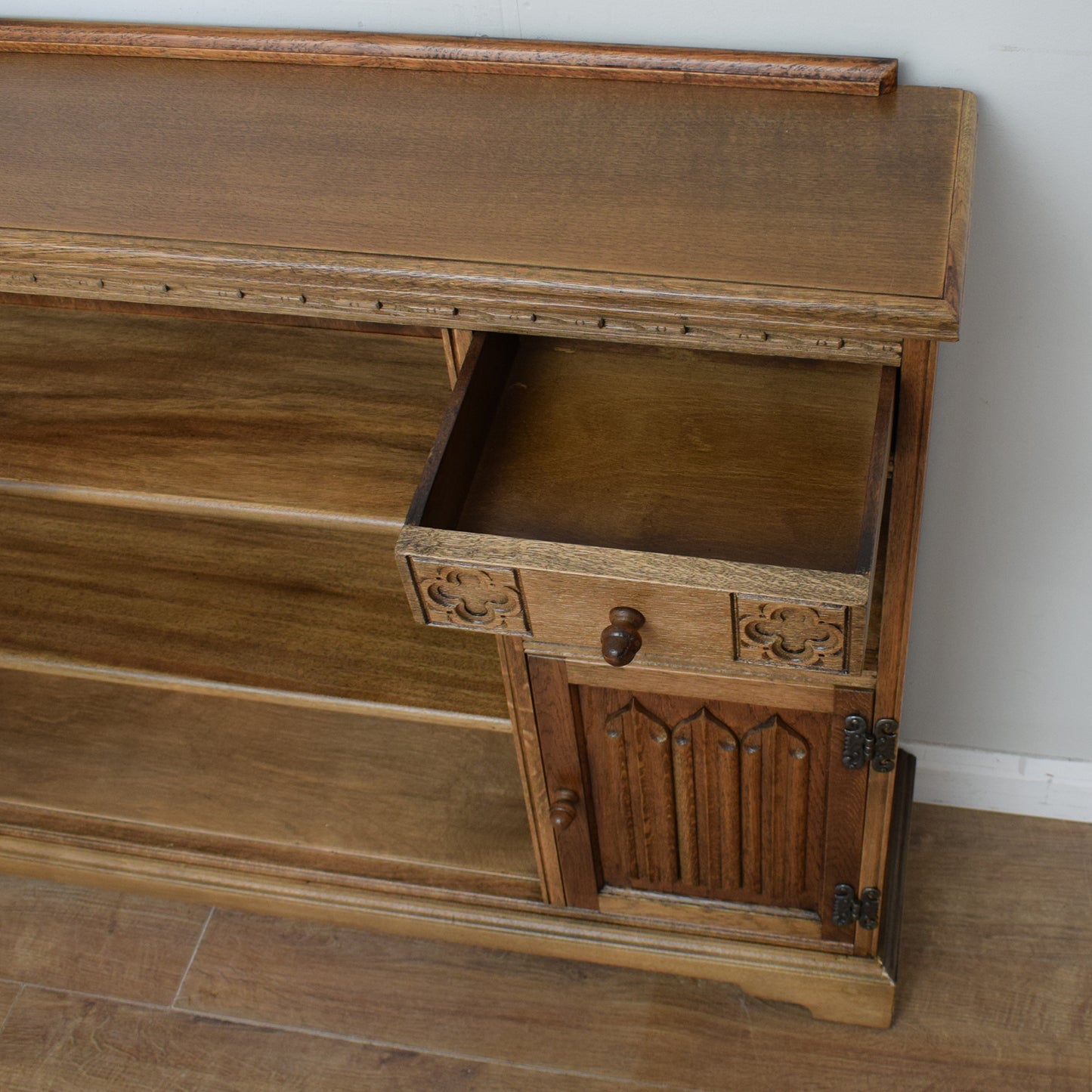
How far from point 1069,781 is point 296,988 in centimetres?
89

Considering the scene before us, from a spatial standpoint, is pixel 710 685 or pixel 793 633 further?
pixel 710 685

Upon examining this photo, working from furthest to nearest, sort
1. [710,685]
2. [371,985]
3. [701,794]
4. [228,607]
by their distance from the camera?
[371,985] → [228,607] → [701,794] → [710,685]

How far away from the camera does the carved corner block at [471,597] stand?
827 mm

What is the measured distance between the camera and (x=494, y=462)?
902 mm

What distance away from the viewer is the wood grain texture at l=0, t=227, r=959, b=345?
2.42 ft

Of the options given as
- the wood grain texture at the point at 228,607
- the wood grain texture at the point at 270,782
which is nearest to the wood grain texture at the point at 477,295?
the wood grain texture at the point at 228,607

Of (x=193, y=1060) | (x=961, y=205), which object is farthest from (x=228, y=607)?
(x=961, y=205)

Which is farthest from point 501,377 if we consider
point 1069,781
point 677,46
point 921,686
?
point 1069,781

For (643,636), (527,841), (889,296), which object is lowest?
(527,841)

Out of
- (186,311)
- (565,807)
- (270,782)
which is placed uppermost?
(186,311)

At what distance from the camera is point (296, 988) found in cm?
140

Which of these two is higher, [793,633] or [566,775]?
[793,633]

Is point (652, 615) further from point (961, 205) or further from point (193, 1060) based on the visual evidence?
point (193, 1060)

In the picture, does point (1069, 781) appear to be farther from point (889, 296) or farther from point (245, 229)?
point (245, 229)
